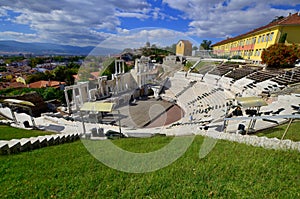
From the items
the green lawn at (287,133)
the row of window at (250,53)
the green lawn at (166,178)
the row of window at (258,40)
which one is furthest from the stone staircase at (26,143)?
the row of window at (250,53)

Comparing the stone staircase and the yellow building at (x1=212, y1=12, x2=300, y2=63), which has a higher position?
the yellow building at (x1=212, y1=12, x2=300, y2=63)

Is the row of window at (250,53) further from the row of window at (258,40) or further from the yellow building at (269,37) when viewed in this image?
the row of window at (258,40)

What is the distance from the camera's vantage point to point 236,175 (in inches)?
99.4

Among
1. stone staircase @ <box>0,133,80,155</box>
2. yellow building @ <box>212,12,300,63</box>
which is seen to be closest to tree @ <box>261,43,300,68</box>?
yellow building @ <box>212,12,300,63</box>

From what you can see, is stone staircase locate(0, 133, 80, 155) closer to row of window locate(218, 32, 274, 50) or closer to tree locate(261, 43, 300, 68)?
tree locate(261, 43, 300, 68)

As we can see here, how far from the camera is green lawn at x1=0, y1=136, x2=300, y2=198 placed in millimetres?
2166

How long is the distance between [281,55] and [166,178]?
1981 cm

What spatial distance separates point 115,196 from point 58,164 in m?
1.71

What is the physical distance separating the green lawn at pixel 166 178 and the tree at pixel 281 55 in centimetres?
1717

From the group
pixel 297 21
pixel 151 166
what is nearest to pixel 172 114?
pixel 151 166

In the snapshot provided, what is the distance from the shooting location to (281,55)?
49.7 ft

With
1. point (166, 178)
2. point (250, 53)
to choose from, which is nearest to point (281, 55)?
point (250, 53)

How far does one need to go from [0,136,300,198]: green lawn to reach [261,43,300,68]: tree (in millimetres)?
17175

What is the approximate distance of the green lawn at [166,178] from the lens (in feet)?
7.11
